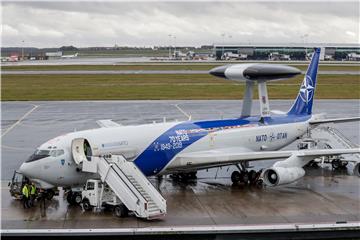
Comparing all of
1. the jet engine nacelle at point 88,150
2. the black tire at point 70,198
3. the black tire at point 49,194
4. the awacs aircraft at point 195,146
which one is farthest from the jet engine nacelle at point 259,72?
the black tire at point 49,194

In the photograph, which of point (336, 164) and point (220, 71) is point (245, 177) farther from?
point (336, 164)

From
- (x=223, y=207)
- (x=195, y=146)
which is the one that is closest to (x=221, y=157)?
(x=195, y=146)

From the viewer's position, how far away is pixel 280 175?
27656 millimetres

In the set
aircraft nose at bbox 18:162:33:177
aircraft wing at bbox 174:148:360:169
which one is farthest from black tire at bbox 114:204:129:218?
aircraft wing at bbox 174:148:360:169

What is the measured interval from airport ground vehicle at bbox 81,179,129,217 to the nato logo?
1697cm

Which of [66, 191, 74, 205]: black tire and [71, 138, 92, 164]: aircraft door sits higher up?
[71, 138, 92, 164]: aircraft door

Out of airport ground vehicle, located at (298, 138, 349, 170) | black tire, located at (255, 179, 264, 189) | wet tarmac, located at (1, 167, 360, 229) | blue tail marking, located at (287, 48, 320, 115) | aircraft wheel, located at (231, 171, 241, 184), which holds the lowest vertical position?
wet tarmac, located at (1, 167, 360, 229)

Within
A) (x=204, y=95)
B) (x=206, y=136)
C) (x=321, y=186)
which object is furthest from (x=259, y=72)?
(x=204, y=95)

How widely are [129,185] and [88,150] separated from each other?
3594 mm

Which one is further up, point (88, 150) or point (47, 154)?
point (88, 150)

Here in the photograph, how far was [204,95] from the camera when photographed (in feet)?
260

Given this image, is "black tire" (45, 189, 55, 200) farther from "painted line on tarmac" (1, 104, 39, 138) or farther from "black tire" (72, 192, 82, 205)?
"painted line on tarmac" (1, 104, 39, 138)

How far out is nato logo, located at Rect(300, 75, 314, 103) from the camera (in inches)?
1481

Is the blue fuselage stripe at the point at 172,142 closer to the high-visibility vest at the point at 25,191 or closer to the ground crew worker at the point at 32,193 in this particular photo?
the ground crew worker at the point at 32,193
